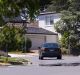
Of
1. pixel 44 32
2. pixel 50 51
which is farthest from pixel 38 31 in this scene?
pixel 50 51

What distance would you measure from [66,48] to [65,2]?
6.09m

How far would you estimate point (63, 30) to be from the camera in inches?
2080

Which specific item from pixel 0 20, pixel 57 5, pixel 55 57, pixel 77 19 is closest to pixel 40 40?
pixel 57 5

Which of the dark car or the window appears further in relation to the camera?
the window

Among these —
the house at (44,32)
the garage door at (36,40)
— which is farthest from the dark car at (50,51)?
the garage door at (36,40)

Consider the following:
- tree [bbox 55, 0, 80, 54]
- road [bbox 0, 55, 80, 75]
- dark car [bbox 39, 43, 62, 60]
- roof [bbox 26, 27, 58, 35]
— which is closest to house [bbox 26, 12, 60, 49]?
roof [bbox 26, 27, 58, 35]

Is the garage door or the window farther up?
the window

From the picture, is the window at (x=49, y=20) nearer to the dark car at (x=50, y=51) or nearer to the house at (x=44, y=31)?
the house at (x=44, y=31)

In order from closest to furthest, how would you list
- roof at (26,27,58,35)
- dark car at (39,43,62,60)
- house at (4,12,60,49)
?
dark car at (39,43,62,60) → house at (4,12,60,49) → roof at (26,27,58,35)

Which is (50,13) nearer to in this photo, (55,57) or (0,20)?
(55,57)

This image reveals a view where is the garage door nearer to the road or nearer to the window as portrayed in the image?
the window

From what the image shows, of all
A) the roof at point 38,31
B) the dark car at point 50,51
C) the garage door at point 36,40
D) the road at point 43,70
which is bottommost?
the garage door at point 36,40

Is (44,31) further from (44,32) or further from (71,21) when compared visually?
(71,21)

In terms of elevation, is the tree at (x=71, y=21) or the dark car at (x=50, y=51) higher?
the tree at (x=71, y=21)
